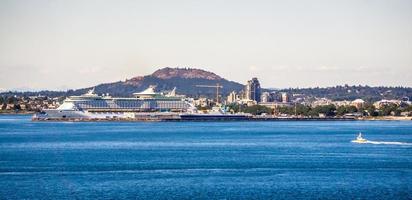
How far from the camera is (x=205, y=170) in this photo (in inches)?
1395

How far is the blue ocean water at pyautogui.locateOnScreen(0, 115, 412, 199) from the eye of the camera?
28359mm

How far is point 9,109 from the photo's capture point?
539 ft

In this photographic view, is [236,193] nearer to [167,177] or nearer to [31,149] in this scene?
[167,177]

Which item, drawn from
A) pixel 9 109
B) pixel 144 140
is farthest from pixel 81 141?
pixel 9 109

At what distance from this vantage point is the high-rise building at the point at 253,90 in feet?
633

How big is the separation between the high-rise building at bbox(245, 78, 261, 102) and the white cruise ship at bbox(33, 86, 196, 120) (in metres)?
63.9

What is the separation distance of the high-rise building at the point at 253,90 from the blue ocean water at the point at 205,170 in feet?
455

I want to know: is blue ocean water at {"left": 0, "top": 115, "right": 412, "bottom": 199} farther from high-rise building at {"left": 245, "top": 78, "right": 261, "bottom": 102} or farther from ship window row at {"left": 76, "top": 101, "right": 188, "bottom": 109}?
high-rise building at {"left": 245, "top": 78, "right": 261, "bottom": 102}

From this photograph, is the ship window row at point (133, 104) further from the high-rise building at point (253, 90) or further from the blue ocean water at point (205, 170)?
the high-rise building at point (253, 90)

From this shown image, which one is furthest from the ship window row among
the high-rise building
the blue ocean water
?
the high-rise building

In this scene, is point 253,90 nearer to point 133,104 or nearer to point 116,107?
point 133,104

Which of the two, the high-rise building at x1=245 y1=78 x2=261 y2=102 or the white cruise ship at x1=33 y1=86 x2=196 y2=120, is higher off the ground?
the high-rise building at x1=245 y1=78 x2=261 y2=102

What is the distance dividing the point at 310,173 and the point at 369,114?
102 metres

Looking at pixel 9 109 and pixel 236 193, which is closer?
pixel 236 193
